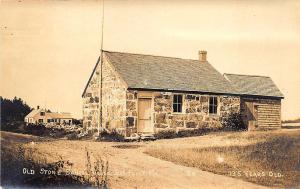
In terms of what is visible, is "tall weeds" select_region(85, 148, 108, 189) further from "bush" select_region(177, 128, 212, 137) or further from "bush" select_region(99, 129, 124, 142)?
"bush" select_region(177, 128, 212, 137)

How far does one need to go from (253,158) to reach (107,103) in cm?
150

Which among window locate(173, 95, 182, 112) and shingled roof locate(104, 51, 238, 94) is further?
window locate(173, 95, 182, 112)

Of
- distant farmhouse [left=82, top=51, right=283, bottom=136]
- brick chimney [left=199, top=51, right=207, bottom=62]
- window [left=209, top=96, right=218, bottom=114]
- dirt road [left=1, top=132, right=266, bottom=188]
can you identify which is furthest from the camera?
window [left=209, top=96, right=218, bottom=114]

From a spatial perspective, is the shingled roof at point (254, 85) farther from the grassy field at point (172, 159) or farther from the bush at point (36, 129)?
the bush at point (36, 129)

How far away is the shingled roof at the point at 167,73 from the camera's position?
5.79 metres

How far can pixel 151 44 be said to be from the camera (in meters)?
5.43

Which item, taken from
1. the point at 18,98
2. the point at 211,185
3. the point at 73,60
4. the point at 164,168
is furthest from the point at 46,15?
the point at 211,185

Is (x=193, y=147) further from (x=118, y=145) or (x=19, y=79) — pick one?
(x=19, y=79)

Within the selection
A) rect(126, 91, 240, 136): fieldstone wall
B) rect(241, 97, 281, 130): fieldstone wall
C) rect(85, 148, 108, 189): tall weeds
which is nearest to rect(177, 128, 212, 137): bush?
rect(126, 91, 240, 136): fieldstone wall

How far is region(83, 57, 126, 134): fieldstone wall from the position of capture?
18.3 feet

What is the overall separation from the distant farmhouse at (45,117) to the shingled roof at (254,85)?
158 cm

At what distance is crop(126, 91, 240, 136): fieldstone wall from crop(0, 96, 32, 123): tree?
1.01m

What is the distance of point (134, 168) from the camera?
5273mm

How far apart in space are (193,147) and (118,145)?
0.71 m
